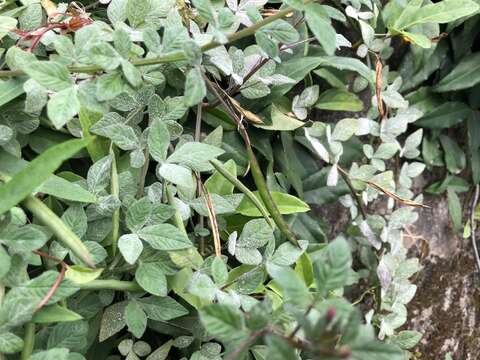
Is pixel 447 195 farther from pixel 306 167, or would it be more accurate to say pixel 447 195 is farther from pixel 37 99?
pixel 37 99

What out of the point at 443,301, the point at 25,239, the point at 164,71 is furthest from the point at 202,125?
the point at 443,301

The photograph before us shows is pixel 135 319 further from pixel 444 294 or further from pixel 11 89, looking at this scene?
pixel 444 294

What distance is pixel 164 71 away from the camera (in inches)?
32.8

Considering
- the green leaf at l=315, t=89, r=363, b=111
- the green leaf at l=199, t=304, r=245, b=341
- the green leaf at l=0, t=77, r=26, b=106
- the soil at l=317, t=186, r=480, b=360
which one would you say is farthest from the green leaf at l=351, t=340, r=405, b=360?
the soil at l=317, t=186, r=480, b=360

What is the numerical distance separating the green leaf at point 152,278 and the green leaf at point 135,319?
0.16 ft

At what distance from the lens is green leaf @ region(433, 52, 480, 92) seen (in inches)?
44.5

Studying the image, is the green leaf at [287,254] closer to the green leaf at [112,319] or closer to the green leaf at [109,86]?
the green leaf at [112,319]

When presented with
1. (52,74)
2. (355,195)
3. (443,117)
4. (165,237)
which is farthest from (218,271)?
(443,117)

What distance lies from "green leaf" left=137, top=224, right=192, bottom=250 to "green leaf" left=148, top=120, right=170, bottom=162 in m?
0.08

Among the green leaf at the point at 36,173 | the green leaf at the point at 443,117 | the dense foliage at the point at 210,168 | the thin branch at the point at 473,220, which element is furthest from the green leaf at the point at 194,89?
the thin branch at the point at 473,220

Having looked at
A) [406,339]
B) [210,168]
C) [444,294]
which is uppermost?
[210,168]

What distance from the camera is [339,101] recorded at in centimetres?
102

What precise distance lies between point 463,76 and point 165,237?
2.36 feet

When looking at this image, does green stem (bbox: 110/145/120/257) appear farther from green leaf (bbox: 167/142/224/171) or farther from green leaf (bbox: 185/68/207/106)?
green leaf (bbox: 185/68/207/106)
